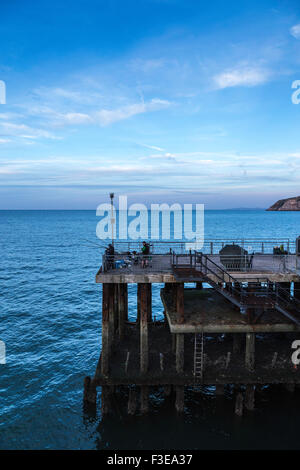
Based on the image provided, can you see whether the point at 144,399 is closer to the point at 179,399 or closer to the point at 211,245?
the point at 179,399

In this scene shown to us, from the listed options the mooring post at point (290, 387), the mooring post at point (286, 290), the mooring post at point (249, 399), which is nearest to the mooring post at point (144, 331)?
the mooring post at point (249, 399)

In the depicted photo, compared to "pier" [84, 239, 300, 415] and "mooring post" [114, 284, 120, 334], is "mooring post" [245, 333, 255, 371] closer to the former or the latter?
"pier" [84, 239, 300, 415]

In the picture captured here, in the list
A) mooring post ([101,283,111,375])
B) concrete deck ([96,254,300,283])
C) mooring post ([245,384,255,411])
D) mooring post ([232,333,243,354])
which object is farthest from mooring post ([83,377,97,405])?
mooring post ([232,333,243,354])

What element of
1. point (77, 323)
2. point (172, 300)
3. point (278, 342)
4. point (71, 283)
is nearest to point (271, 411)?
point (278, 342)

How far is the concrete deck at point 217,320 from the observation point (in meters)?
20.3

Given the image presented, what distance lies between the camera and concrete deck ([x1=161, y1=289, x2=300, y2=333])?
2034 centimetres

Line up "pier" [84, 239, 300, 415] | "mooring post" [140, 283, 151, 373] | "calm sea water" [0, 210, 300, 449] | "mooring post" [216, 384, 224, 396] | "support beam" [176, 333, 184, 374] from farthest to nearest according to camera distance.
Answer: "mooring post" [216, 384, 224, 396] → "support beam" [176, 333, 184, 374] → "mooring post" [140, 283, 151, 373] → "pier" [84, 239, 300, 415] → "calm sea water" [0, 210, 300, 449]

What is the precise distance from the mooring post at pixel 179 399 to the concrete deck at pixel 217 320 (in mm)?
3948

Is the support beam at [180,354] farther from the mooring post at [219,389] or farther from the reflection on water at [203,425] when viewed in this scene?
the reflection on water at [203,425]

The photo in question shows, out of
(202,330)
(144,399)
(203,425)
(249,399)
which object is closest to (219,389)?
(249,399)

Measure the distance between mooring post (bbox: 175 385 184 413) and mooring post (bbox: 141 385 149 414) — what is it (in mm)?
1956

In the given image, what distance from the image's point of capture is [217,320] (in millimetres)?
21188

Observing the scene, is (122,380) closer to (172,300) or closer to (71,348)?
(172,300)

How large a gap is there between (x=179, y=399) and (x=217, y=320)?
225 inches
